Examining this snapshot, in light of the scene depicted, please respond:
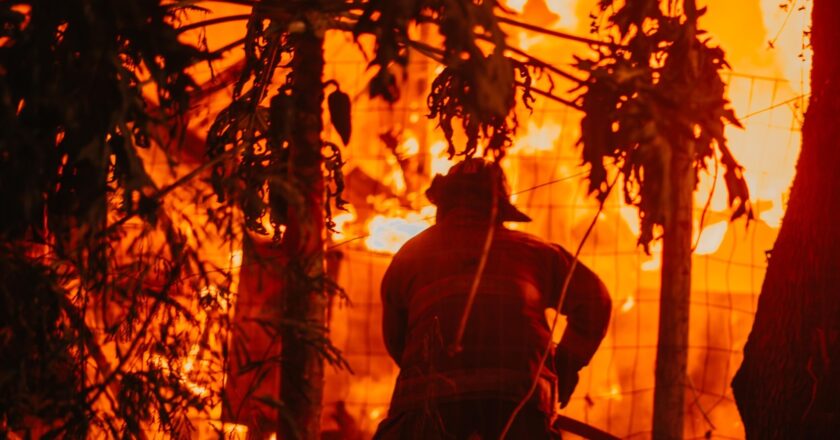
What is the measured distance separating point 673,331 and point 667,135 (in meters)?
0.63

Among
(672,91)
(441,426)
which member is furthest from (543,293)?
(672,91)

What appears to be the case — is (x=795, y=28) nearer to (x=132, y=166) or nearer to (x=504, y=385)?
(x=504, y=385)

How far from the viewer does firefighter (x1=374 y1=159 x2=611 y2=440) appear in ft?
13.0

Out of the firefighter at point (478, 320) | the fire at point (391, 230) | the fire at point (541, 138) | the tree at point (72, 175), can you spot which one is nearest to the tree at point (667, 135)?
the firefighter at point (478, 320)

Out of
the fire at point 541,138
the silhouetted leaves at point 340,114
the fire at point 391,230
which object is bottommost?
the fire at point 391,230

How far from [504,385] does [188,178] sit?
1.72m

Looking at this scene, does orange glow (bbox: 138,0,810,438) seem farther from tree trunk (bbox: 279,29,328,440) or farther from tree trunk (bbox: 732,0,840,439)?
tree trunk (bbox: 279,29,328,440)

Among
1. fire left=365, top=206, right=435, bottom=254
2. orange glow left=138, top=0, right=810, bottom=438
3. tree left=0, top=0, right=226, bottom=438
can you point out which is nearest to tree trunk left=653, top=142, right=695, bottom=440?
tree left=0, top=0, right=226, bottom=438

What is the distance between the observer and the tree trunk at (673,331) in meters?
3.01

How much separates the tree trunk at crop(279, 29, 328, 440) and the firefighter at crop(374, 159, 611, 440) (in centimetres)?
93

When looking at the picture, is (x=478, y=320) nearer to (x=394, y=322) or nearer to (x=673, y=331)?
(x=394, y=322)

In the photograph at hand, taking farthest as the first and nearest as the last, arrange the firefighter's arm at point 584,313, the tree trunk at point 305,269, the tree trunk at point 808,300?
the firefighter's arm at point 584,313, the tree trunk at point 808,300, the tree trunk at point 305,269

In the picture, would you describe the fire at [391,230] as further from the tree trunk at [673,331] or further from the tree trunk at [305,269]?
the tree trunk at [305,269]

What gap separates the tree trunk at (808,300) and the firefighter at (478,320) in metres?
0.63
